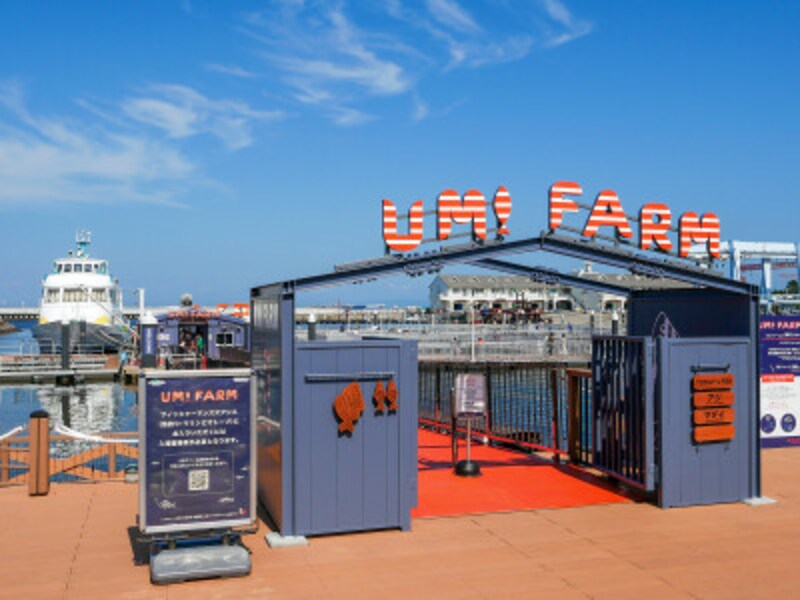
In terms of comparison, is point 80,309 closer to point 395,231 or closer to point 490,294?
point 395,231

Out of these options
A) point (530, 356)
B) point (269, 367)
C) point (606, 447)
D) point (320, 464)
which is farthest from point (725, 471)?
point (530, 356)

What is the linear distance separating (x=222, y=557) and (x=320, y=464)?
1.62m

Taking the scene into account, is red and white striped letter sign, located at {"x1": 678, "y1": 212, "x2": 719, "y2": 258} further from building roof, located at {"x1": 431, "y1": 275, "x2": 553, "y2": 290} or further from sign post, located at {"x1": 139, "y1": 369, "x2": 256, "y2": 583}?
building roof, located at {"x1": 431, "y1": 275, "x2": 553, "y2": 290}

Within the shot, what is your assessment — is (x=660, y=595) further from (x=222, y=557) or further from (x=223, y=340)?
(x=223, y=340)

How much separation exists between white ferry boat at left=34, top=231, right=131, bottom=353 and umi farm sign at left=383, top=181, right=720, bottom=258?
49358mm

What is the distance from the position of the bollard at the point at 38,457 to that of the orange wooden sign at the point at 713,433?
864 centimetres

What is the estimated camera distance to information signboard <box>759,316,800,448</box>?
47.9 ft

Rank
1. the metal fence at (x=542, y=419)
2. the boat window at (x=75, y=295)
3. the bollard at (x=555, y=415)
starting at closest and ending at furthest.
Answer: the metal fence at (x=542, y=419), the bollard at (x=555, y=415), the boat window at (x=75, y=295)

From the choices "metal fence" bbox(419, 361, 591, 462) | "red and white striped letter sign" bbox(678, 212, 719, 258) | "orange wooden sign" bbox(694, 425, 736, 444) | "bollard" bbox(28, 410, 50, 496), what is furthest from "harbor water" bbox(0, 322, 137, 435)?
"orange wooden sign" bbox(694, 425, 736, 444)

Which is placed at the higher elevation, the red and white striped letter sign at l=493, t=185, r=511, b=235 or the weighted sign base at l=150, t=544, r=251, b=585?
the red and white striped letter sign at l=493, t=185, r=511, b=235

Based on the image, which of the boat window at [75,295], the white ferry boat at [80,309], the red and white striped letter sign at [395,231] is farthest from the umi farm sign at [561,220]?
the boat window at [75,295]

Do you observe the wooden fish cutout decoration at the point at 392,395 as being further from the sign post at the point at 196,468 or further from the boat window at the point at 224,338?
the boat window at the point at 224,338

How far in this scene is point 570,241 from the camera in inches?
416

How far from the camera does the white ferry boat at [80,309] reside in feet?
189
